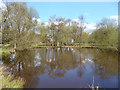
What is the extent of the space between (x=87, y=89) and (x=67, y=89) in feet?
1.86

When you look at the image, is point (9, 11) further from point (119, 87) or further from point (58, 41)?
point (58, 41)

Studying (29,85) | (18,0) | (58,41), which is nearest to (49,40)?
(58,41)

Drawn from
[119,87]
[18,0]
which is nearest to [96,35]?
[18,0]

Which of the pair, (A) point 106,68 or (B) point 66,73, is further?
(A) point 106,68

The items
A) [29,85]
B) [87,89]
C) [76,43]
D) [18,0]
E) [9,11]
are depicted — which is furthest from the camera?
[76,43]

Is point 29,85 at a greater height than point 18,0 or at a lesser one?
lesser

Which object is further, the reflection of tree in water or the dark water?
the reflection of tree in water

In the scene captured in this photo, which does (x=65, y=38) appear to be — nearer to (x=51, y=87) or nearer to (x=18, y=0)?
(x=18, y=0)

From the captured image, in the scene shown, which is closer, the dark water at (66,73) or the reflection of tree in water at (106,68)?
the dark water at (66,73)

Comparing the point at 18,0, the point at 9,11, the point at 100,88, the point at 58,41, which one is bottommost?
the point at 100,88

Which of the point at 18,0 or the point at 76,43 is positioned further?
the point at 76,43

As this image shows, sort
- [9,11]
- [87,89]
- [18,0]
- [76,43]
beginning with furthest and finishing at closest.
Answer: [76,43] < [18,0] < [9,11] < [87,89]

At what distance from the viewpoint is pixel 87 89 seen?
2.75 meters

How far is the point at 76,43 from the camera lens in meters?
22.8
